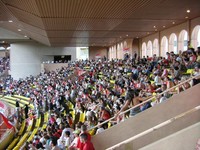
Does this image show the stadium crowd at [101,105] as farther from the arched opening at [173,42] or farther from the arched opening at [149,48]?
the arched opening at [149,48]

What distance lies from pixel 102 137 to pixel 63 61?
41.1 meters

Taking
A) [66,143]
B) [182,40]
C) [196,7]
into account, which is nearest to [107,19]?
[196,7]

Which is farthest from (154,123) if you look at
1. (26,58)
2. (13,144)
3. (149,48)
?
(26,58)

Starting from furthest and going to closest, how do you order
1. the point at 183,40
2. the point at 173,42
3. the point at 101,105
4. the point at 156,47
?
the point at 156,47 < the point at 173,42 < the point at 183,40 < the point at 101,105

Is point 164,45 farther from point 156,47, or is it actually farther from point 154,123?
point 154,123

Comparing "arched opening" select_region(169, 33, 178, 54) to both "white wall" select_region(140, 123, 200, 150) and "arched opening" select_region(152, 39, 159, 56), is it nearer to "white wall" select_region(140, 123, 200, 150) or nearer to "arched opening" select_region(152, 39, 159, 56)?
"arched opening" select_region(152, 39, 159, 56)

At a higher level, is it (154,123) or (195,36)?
(195,36)

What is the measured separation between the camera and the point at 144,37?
3152 centimetres

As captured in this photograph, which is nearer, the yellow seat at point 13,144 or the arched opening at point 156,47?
the yellow seat at point 13,144

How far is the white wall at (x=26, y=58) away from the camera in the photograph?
41.9 metres

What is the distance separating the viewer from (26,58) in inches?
1672

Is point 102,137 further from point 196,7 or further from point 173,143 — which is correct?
point 196,7

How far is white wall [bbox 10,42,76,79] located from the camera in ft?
137

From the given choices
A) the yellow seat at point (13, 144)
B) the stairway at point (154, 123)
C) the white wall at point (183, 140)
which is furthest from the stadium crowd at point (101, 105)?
the yellow seat at point (13, 144)
